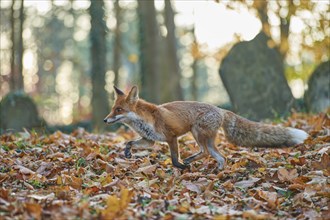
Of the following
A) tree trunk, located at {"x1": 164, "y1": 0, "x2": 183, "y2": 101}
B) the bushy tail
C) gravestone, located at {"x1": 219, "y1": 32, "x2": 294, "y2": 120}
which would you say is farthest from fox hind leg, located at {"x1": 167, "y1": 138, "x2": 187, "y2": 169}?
tree trunk, located at {"x1": 164, "y1": 0, "x2": 183, "y2": 101}

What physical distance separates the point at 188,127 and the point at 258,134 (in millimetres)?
1132

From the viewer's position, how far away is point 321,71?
1380cm

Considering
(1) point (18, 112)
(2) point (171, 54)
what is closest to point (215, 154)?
(1) point (18, 112)

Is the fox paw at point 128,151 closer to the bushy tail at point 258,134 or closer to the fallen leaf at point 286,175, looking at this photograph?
the bushy tail at point 258,134

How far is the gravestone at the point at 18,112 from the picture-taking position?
1448 centimetres

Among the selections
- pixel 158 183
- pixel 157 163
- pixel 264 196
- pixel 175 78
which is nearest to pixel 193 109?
pixel 157 163

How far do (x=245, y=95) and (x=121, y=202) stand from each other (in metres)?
10.0

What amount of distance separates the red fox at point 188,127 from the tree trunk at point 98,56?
883cm

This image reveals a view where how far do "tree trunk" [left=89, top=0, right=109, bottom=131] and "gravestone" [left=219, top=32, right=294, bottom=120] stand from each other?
4.18 metres

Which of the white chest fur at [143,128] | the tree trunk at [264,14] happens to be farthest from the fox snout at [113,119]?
the tree trunk at [264,14]

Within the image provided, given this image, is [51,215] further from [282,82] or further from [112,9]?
[112,9]

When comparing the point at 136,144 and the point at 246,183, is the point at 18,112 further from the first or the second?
the point at 246,183

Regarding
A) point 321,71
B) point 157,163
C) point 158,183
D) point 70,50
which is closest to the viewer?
point 158,183

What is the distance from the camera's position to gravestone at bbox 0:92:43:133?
47.5ft
